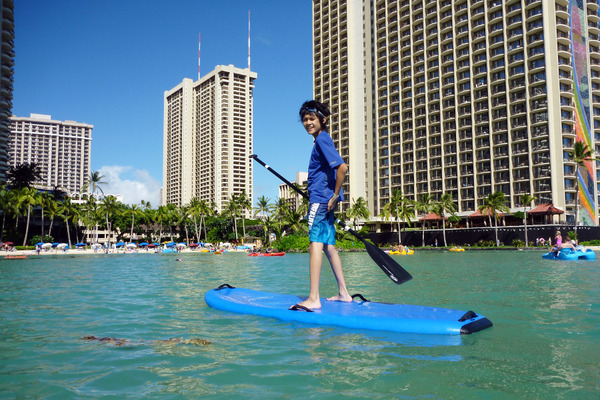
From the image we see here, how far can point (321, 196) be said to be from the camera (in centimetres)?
661

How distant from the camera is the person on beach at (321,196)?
6371 mm

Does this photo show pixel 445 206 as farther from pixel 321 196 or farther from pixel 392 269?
pixel 321 196

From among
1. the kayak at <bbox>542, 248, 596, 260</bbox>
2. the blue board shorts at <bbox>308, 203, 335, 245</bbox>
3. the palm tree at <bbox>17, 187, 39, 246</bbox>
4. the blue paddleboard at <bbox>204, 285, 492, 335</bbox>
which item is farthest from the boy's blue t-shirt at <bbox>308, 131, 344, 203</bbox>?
the palm tree at <bbox>17, 187, 39, 246</bbox>

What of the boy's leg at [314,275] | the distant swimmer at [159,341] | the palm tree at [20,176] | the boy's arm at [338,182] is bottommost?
the distant swimmer at [159,341]

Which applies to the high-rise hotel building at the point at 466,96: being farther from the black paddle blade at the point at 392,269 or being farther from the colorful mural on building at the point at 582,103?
the black paddle blade at the point at 392,269

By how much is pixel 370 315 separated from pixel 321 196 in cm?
189

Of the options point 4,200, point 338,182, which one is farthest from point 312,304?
point 4,200

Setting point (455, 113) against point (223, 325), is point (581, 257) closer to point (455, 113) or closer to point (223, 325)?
point (223, 325)

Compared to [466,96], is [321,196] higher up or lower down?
lower down

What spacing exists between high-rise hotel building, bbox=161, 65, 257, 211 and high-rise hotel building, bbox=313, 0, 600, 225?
59.9m

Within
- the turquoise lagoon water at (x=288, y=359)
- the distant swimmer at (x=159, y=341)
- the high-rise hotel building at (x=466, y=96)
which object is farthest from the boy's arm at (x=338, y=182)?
the high-rise hotel building at (x=466, y=96)

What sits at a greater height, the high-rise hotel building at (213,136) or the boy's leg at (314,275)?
the high-rise hotel building at (213,136)

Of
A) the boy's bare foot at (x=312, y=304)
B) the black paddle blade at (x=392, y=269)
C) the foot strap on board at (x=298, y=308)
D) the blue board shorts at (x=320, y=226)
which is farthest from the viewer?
the black paddle blade at (x=392, y=269)

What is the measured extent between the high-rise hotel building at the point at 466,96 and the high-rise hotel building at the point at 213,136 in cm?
5985
